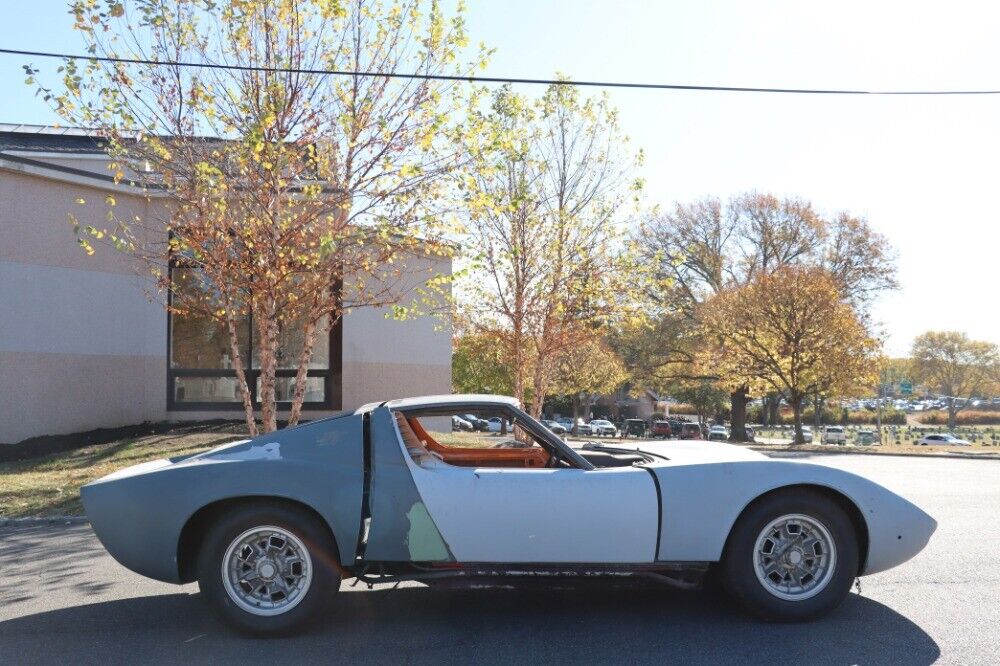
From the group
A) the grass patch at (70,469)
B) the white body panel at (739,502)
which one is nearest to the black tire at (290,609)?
the white body panel at (739,502)

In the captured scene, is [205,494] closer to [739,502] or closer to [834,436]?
[739,502]

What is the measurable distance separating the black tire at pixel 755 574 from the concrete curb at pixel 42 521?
304 inches

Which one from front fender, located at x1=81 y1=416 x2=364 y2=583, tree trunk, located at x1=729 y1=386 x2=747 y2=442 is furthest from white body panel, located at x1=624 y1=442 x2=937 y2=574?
tree trunk, located at x1=729 y1=386 x2=747 y2=442

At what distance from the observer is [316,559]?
5.11 metres

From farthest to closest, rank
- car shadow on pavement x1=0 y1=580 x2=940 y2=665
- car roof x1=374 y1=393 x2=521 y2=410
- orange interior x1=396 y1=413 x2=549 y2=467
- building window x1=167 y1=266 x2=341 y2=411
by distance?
building window x1=167 y1=266 x2=341 y2=411, orange interior x1=396 y1=413 x2=549 y2=467, car roof x1=374 y1=393 x2=521 y2=410, car shadow on pavement x1=0 y1=580 x2=940 y2=665

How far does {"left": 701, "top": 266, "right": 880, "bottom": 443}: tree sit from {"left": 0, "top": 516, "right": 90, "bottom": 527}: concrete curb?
35.0 m

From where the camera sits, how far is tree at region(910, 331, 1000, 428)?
83.8 m

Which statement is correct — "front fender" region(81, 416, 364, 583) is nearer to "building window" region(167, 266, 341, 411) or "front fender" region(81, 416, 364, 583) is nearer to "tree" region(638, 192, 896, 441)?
"building window" region(167, 266, 341, 411)

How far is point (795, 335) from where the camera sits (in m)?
41.2

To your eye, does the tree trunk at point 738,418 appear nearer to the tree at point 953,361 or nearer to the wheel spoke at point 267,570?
the tree at point 953,361

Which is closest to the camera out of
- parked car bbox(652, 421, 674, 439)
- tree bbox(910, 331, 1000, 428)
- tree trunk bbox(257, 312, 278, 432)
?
tree trunk bbox(257, 312, 278, 432)

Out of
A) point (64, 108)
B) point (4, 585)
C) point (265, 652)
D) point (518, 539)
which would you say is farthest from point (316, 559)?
point (64, 108)

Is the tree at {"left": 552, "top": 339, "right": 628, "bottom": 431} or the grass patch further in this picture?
the tree at {"left": 552, "top": 339, "right": 628, "bottom": 431}

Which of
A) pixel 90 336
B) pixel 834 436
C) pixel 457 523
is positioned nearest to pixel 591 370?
pixel 834 436
